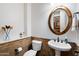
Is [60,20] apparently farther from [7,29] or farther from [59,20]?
[7,29]

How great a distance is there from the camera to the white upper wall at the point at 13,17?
5.70ft

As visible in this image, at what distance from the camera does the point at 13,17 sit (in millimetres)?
1786

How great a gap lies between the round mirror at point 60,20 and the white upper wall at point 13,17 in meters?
0.43

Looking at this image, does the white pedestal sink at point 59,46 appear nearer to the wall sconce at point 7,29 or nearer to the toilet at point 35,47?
the toilet at point 35,47

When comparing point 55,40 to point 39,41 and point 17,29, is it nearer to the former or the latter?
point 39,41

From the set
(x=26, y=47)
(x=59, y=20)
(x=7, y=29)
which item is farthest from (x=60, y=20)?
(x=7, y=29)

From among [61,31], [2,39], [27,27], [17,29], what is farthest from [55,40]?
[2,39]

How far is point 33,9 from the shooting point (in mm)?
1709

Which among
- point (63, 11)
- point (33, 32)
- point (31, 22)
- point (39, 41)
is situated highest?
point (63, 11)

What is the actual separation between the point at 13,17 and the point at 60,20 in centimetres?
70

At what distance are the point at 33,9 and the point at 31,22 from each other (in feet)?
0.62

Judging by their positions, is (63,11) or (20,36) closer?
(20,36)

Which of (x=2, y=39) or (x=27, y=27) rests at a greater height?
(x=27, y=27)

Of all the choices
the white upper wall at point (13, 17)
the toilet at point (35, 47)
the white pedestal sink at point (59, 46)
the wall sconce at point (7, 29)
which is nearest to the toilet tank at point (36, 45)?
the toilet at point (35, 47)
